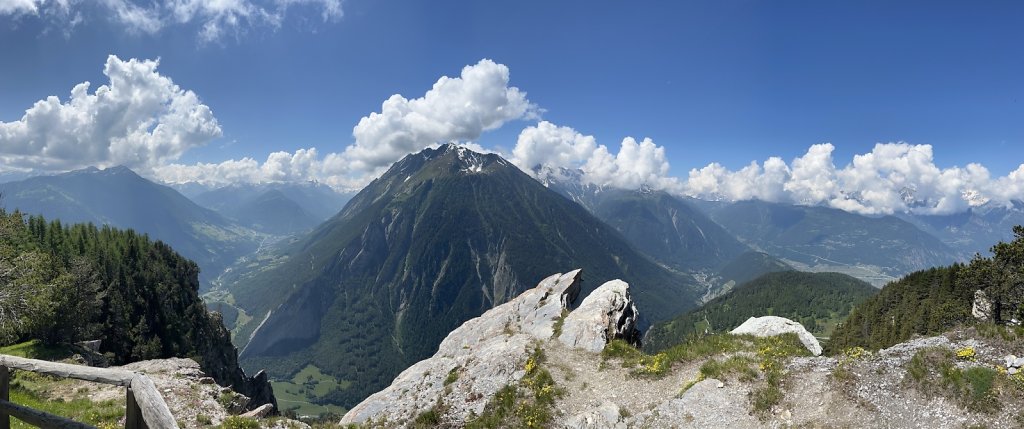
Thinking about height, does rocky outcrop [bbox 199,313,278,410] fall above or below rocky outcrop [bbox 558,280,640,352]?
below

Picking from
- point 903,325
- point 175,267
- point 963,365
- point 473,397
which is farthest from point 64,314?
point 903,325

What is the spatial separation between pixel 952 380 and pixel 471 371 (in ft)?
83.5

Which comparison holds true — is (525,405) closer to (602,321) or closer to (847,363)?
(602,321)

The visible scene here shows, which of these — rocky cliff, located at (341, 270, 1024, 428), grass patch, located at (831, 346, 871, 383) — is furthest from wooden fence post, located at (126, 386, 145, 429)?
grass patch, located at (831, 346, 871, 383)

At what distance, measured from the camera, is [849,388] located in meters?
20.8

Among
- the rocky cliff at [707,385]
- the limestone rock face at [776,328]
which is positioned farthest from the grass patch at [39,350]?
the limestone rock face at [776,328]

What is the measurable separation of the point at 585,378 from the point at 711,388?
313 inches

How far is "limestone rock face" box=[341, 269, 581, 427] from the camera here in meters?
26.6

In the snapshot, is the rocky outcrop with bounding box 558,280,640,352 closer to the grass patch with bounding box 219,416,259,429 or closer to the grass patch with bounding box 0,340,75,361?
the grass patch with bounding box 219,416,259,429

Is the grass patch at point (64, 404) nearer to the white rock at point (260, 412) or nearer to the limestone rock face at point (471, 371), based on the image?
the white rock at point (260, 412)

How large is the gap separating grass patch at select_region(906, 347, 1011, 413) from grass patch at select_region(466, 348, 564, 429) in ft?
58.1

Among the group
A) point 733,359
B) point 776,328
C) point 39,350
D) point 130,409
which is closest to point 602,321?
point 733,359

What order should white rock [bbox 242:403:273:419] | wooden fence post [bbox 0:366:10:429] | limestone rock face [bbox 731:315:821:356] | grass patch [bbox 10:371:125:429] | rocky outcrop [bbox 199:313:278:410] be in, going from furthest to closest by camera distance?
1. rocky outcrop [bbox 199:313:278:410]
2. limestone rock face [bbox 731:315:821:356]
3. white rock [bbox 242:403:273:419]
4. grass patch [bbox 10:371:125:429]
5. wooden fence post [bbox 0:366:10:429]

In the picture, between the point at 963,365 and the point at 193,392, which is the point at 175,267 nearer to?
the point at 193,392
